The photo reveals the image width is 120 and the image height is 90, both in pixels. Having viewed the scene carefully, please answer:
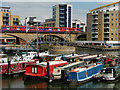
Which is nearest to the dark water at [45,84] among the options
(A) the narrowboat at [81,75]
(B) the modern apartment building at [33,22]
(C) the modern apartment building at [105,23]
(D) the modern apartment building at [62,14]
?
(A) the narrowboat at [81,75]

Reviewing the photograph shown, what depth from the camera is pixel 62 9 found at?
82.7m

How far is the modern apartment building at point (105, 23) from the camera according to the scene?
193ft

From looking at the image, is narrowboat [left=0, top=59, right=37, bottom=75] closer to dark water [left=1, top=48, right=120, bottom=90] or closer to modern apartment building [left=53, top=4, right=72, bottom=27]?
dark water [left=1, top=48, right=120, bottom=90]

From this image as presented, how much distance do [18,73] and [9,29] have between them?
131 feet

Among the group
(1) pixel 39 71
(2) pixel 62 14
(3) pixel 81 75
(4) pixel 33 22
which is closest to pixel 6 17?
(2) pixel 62 14

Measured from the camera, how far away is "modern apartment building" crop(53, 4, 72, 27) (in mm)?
82688

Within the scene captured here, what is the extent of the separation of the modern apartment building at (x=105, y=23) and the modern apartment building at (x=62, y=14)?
70.0 feet

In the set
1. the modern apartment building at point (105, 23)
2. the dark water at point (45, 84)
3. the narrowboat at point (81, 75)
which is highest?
the modern apartment building at point (105, 23)

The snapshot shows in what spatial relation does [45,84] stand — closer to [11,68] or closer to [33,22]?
[11,68]

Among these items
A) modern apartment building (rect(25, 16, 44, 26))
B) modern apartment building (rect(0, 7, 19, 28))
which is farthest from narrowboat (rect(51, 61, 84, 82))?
modern apartment building (rect(25, 16, 44, 26))

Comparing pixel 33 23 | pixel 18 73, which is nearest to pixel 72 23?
pixel 33 23

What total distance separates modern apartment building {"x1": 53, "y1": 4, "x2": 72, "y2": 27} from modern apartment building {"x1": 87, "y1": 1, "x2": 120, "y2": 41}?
70.0ft

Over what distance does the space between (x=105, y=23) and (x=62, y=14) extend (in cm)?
2654

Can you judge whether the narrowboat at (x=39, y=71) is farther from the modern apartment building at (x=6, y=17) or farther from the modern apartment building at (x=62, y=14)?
the modern apartment building at (x=62, y=14)
